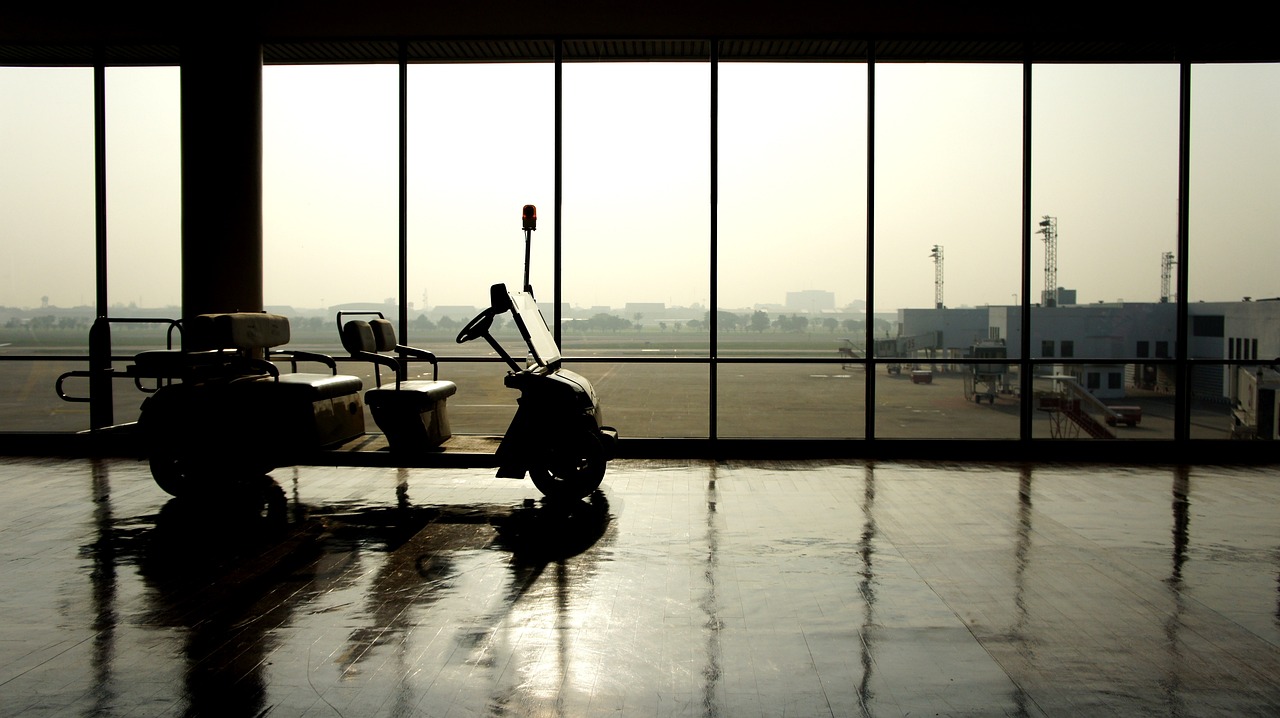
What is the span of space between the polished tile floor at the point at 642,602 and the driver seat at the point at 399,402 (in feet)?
1.56

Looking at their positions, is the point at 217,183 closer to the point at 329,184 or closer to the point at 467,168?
the point at 329,184

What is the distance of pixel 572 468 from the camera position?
5.94m

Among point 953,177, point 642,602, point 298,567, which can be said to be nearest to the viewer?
point 642,602

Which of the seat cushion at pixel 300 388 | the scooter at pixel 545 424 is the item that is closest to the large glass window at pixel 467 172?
the seat cushion at pixel 300 388

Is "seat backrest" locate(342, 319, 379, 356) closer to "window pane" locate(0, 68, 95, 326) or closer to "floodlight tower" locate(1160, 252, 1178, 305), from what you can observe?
"window pane" locate(0, 68, 95, 326)

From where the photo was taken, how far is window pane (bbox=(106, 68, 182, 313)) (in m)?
8.46

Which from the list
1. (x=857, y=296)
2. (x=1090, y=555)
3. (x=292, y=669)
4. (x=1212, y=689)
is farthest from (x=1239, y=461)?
(x=292, y=669)

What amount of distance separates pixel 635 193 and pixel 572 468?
4063mm

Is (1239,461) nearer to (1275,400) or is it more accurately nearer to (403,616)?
(1275,400)

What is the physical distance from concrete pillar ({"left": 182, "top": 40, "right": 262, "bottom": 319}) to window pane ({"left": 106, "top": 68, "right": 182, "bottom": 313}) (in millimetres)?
Result: 393

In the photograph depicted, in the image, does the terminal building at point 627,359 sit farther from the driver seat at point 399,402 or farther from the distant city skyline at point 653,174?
the driver seat at point 399,402

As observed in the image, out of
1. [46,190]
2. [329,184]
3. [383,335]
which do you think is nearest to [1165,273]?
[383,335]

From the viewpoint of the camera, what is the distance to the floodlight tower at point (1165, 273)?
Result: 343 inches

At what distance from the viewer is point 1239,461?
8102mm
